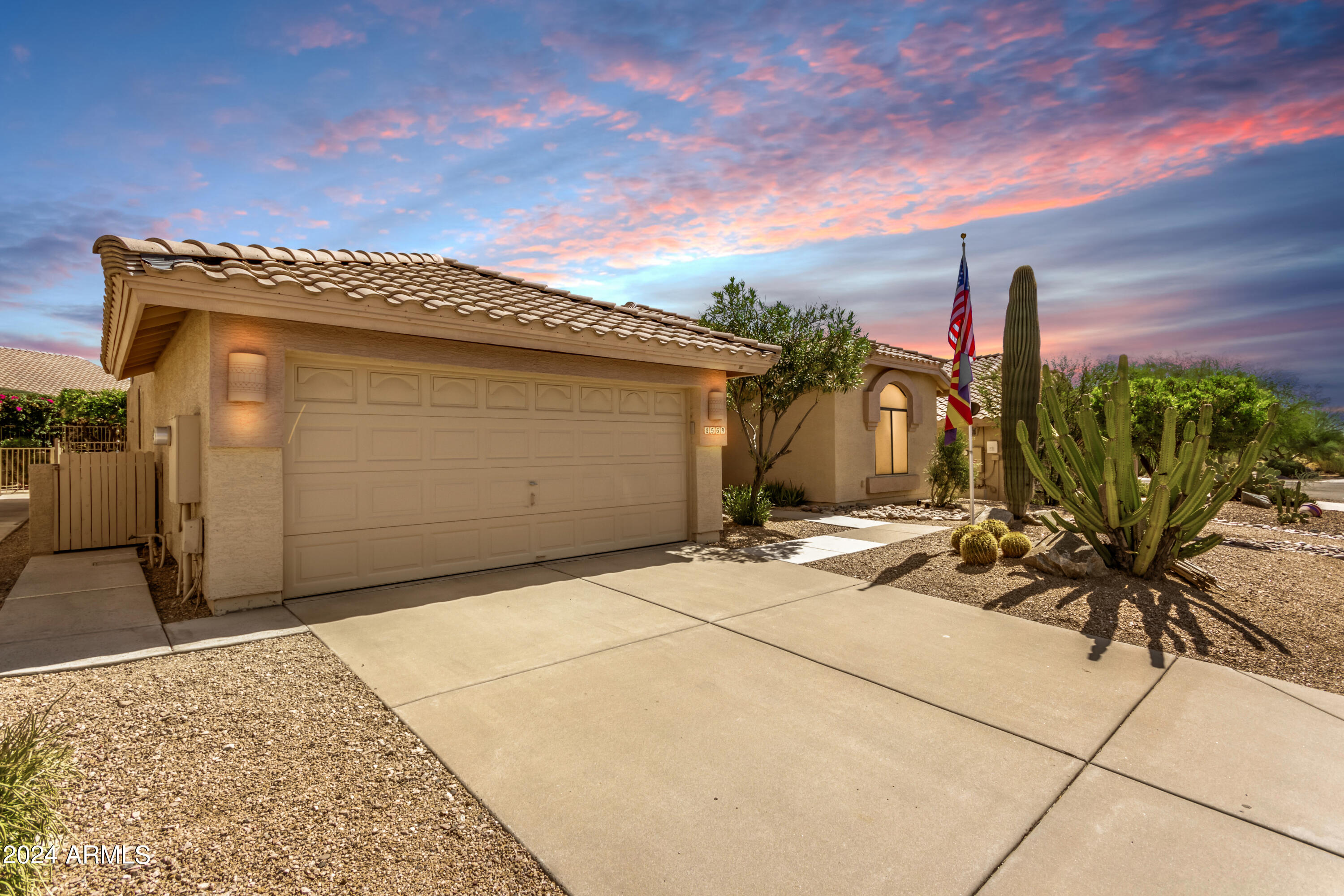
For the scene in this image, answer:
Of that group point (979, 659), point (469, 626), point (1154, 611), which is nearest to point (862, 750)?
point (979, 659)

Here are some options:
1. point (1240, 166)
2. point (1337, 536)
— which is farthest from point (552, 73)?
point (1337, 536)

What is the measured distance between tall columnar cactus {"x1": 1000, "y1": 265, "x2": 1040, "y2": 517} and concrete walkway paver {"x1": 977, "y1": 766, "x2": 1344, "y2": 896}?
885 centimetres

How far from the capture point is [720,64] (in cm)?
762

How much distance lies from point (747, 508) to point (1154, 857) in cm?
902

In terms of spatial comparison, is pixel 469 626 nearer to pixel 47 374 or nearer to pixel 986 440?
pixel 986 440

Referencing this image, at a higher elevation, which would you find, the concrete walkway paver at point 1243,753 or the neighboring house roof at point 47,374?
the neighboring house roof at point 47,374

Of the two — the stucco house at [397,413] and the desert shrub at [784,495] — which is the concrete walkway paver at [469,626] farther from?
the desert shrub at [784,495]

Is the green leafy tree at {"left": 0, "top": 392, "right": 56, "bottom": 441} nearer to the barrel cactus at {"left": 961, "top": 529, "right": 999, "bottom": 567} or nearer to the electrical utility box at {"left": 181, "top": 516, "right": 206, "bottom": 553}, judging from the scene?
the electrical utility box at {"left": 181, "top": 516, "right": 206, "bottom": 553}

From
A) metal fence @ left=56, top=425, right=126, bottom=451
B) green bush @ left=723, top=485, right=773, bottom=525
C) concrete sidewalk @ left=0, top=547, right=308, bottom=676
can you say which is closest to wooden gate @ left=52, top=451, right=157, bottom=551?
concrete sidewalk @ left=0, top=547, right=308, bottom=676

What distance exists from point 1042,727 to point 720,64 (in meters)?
7.74

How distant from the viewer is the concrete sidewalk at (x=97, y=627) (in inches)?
177

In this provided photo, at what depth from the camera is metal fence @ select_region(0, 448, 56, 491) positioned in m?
19.1

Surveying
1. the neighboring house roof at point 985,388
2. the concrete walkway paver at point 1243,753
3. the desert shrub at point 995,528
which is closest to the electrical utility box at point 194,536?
the concrete walkway paver at point 1243,753

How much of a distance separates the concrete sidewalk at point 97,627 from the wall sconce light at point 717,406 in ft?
20.1
